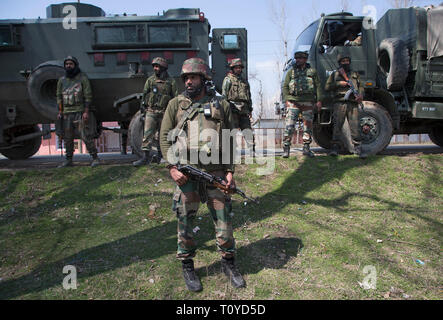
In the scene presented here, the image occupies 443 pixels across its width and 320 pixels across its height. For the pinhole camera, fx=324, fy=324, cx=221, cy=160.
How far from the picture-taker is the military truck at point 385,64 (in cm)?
661

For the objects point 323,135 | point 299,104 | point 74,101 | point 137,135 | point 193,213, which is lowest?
point 193,213

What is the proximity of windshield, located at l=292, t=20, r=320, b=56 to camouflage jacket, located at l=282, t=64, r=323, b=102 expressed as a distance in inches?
39.3

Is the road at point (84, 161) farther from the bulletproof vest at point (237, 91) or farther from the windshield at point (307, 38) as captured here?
the windshield at point (307, 38)

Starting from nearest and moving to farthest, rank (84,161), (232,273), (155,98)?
(232,273) → (155,98) → (84,161)

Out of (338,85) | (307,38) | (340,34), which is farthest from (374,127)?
(307,38)

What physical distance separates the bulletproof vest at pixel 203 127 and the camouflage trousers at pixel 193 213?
15.1 inches

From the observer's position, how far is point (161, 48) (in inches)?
275

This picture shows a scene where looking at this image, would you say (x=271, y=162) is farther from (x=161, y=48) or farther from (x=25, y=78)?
(x=25, y=78)

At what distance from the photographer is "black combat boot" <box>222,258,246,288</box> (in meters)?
→ 3.19

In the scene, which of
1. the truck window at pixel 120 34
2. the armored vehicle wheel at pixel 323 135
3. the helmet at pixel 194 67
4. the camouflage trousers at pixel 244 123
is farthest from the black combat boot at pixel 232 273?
the truck window at pixel 120 34

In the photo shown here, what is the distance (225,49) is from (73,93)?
3.37 meters

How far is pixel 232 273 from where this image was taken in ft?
10.7

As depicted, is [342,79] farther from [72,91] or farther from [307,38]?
[72,91]
